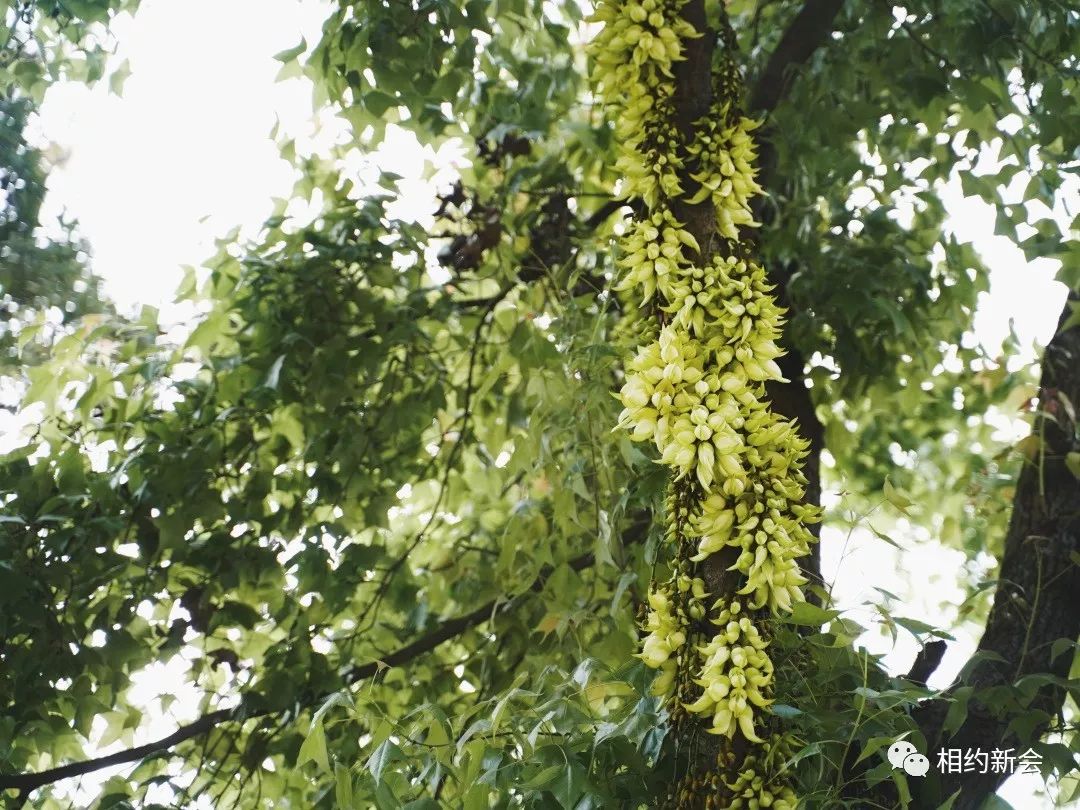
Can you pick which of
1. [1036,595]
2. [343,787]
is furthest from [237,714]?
[1036,595]

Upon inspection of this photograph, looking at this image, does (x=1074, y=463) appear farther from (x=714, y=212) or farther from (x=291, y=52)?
(x=291, y=52)

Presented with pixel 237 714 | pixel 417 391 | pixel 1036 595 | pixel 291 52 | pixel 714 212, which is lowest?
pixel 1036 595

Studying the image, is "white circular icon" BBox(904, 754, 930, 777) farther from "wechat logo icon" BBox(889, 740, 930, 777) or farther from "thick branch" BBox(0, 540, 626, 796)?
"thick branch" BBox(0, 540, 626, 796)

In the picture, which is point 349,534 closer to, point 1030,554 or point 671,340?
point 671,340

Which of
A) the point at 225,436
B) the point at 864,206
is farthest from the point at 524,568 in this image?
the point at 864,206

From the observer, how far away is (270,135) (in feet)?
5.21

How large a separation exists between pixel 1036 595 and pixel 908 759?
326mm

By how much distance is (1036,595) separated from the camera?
1158 millimetres

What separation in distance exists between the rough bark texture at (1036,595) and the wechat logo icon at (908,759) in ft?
0.38

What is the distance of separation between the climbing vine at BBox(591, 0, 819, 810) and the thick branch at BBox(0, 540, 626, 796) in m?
0.36

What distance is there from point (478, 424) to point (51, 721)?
2.85 ft

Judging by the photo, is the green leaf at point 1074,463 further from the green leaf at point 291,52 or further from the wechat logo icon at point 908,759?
the green leaf at point 291,52

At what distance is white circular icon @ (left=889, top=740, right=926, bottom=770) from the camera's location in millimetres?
856

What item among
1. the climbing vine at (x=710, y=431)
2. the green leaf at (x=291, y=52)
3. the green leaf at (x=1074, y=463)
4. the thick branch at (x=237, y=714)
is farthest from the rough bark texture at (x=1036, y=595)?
the green leaf at (x=291, y=52)
